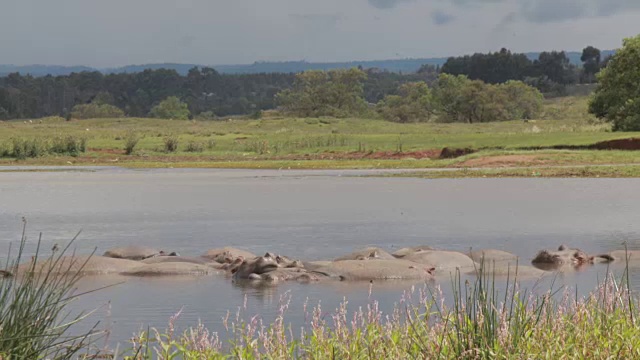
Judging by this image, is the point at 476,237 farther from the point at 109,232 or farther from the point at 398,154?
the point at 398,154

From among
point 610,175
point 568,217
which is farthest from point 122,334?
point 610,175

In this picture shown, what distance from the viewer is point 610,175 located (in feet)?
117

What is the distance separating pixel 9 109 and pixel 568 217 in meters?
165

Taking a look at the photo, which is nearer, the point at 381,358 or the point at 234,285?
the point at 381,358

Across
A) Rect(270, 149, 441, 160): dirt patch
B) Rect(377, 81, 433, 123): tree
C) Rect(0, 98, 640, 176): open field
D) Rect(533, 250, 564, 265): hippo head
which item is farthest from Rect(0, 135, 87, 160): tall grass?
Rect(377, 81, 433, 123): tree

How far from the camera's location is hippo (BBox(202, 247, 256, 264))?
15711 mm

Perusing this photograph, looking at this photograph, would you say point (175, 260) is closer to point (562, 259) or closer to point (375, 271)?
point (375, 271)

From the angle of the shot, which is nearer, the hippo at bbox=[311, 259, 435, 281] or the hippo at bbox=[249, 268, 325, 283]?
the hippo at bbox=[249, 268, 325, 283]

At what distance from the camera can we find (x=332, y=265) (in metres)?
14.8

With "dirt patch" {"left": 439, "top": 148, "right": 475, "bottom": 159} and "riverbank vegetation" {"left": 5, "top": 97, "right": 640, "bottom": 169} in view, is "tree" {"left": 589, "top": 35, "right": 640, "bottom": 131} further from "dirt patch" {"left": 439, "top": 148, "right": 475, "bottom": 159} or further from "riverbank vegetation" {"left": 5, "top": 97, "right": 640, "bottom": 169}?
"dirt patch" {"left": 439, "top": 148, "right": 475, "bottom": 159}

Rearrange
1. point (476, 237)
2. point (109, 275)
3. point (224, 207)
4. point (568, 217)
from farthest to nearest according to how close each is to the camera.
Answer: point (224, 207)
point (568, 217)
point (476, 237)
point (109, 275)

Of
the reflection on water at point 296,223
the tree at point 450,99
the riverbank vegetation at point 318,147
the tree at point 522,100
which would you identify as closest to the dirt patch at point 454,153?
the riverbank vegetation at point 318,147

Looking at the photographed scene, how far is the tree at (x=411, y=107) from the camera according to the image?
128250 millimetres

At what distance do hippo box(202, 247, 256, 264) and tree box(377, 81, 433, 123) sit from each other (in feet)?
365
